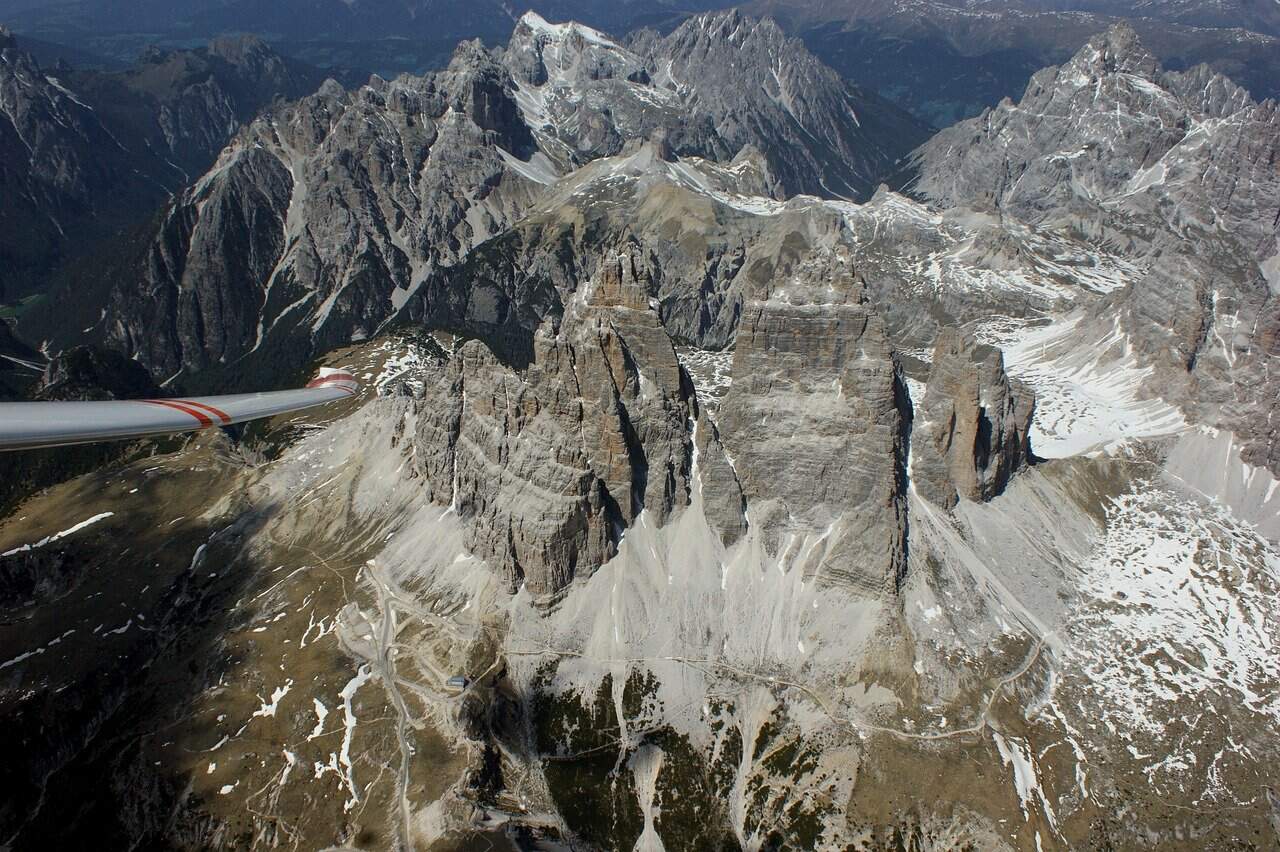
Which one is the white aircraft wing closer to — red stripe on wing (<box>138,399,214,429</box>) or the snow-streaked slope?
red stripe on wing (<box>138,399,214,429</box>)

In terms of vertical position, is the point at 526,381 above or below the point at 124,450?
above

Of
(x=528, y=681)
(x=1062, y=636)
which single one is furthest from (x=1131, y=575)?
(x=528, y=681)

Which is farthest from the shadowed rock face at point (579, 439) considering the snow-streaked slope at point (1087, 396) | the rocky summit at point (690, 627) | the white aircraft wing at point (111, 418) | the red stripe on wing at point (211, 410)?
the snow-streaked slope at point (1087, 396)

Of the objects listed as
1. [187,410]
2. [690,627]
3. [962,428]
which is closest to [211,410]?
[187,410]

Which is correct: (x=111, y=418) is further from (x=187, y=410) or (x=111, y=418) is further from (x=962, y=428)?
(x=962, y=428)

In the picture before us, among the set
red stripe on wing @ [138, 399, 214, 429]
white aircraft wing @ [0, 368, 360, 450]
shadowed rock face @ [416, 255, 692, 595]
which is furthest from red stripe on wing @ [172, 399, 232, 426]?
shadowed rock face @ [416, 255, 692, 595]

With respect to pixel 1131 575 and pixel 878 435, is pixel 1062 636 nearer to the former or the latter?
pixel 1131 575
